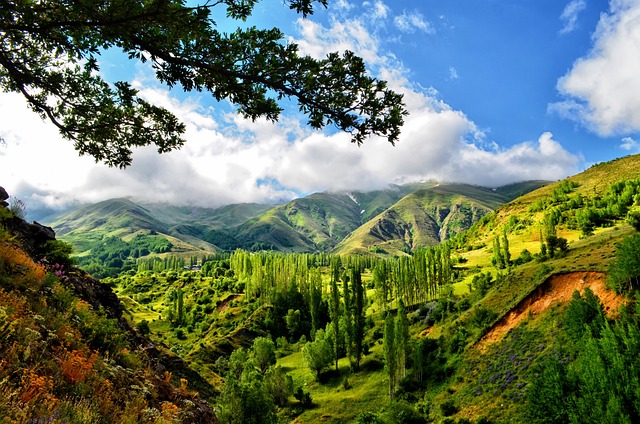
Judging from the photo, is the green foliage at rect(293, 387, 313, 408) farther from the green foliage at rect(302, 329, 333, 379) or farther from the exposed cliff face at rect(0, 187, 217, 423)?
the exposed cliff face at rect(0, 187, 217, 423)

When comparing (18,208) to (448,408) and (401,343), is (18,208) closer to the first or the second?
(448,408)

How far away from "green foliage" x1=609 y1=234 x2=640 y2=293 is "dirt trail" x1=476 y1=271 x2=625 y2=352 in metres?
2.50

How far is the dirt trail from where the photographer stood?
50.7 meters

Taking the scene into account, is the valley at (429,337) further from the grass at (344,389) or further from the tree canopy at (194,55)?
the tree canopy at (194,55)

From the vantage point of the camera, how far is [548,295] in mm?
56188

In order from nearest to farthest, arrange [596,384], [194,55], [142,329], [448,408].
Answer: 1. [194,55]
2. [142,329]
3. [596,384]
4. [448,408]

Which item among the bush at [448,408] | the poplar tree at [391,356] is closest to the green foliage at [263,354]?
the poplar tree at [391,356]

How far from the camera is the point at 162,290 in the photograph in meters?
171

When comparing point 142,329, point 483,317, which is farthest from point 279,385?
point 142,329

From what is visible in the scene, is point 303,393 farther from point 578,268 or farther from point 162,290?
point 162,290

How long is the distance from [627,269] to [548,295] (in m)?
15.2

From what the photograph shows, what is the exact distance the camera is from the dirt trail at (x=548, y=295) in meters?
50.7

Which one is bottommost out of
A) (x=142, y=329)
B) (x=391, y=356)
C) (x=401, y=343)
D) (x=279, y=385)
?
(x=279, y=385)

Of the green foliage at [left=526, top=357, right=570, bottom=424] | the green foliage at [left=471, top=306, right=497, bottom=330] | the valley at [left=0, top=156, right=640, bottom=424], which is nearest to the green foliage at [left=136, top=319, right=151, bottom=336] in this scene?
the valley at [left=0, top=156, right=640, bottom=424]
